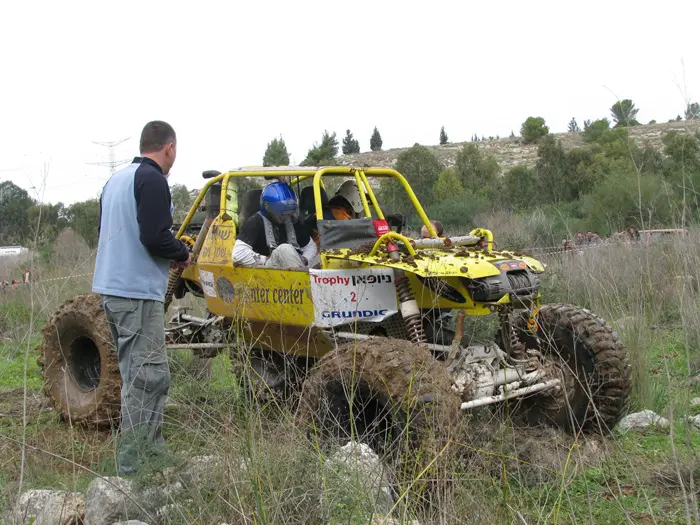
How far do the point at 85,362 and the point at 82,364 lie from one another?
0.10ft

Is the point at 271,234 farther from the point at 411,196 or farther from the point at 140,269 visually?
the point at 140,269

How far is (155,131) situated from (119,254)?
2.65 feet

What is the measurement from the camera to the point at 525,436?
17.6ft

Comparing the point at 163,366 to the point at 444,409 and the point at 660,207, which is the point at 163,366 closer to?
the point at 444,409

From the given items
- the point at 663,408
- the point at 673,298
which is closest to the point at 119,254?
the point at 663,408

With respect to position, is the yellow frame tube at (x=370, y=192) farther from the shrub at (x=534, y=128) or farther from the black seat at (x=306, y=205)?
the shrub at (x=534, y=128)

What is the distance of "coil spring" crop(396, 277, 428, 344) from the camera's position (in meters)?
5.05

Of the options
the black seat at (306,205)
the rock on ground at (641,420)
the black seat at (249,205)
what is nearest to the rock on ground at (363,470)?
the rock on ground at (641,420)

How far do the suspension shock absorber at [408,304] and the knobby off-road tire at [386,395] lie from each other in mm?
354

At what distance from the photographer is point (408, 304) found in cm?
513

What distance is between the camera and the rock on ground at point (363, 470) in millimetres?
3293

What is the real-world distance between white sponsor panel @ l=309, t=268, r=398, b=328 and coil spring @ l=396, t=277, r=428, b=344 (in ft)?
0.27

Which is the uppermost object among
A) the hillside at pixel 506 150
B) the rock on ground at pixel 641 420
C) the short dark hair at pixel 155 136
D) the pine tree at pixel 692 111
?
the hillside at pixel 506 150

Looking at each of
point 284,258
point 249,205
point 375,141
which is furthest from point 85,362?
point 375,141
